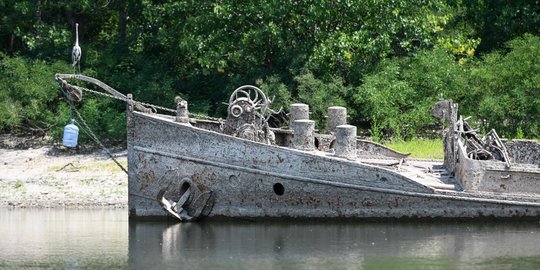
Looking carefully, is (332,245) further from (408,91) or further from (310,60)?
(310,60)

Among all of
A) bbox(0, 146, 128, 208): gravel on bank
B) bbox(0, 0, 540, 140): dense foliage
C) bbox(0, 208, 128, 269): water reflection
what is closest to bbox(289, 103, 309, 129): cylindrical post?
bbox(0, 208, 128, 269): water reflection

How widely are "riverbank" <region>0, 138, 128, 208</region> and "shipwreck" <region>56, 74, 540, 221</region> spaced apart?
3.30 meters

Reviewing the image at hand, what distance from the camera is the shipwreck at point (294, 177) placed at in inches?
990

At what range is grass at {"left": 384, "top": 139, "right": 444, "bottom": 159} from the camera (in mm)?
31737

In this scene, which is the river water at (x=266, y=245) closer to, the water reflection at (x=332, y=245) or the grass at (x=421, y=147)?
the water reflection at (x=332, y=245)

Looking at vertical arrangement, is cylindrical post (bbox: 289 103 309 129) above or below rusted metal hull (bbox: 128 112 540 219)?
above

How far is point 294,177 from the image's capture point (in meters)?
25.4

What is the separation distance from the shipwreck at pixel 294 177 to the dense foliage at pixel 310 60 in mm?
7025

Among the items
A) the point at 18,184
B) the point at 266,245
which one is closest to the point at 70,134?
the point at 18,184

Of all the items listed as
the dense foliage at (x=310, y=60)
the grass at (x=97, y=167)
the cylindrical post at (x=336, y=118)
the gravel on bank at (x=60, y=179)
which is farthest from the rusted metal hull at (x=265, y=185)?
the dense foliage at (x=310, y=60)

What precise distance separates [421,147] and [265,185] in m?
7.77

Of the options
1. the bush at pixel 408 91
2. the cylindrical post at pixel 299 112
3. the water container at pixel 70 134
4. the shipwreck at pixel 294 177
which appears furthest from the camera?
the bush at pixel 408 91

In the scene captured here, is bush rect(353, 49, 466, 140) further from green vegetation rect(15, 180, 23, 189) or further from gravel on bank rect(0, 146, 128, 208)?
green vegetation rect(15, 180, 23, 189)

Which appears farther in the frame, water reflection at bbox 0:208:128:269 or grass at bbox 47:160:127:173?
grass at bbox 47:160:127:173
